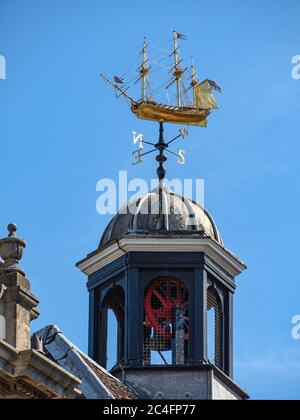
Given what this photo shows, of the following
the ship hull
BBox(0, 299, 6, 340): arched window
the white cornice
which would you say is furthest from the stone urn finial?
the ship hull

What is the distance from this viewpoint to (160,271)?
85.1 meters

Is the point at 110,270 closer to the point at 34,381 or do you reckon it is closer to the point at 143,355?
the point at 143,355

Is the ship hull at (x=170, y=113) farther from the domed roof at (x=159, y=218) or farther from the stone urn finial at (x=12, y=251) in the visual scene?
the stone urn finial at (x=12, y=251)

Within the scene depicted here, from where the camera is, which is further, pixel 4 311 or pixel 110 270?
pixel 110 270

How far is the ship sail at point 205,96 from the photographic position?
286ft

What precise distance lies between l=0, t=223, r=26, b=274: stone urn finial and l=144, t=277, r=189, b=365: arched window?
18760 millimetres

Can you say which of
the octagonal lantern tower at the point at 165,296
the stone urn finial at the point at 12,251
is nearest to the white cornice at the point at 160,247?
the octagonal lantern tower at the point at 165,296

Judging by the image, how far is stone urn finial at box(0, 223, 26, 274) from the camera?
6550 centimetres

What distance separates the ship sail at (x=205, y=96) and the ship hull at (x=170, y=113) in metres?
0.20

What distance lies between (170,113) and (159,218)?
133 inches

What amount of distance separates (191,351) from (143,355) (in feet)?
4.28

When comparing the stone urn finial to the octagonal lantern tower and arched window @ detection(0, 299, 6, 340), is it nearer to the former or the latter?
arched window @ detection(0, 299, 6, 340)

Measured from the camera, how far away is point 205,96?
87312 millimetres

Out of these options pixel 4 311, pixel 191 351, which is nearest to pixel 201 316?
pixel 191 351
